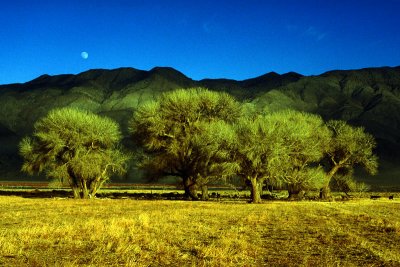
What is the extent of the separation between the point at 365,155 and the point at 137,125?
90.9 ft

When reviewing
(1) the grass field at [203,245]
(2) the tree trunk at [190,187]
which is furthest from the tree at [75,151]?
(1) the grass field at [203,245]

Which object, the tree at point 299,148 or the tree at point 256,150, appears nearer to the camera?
the tree at point 256,150

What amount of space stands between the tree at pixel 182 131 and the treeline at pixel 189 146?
0.10 metres

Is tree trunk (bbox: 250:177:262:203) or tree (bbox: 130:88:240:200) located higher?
tree (bbox: 130:88:240:200)

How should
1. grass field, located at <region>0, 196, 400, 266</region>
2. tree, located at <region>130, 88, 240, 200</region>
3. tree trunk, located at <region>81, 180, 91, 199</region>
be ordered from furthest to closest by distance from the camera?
tree trunk, located at <region>81, 180, 91, 199</region> → tree, located at <region>130, 88, 240, 200</region> → grass field, located at <region>0, 196, 400, 266</region>

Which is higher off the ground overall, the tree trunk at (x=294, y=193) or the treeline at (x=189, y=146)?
the treeline at (x=189, y=146)

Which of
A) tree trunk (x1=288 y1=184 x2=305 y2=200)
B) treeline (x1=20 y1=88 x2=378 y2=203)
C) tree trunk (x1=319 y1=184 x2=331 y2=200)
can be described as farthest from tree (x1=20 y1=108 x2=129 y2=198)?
tree trunk (x1=319 y1=184 x2=331 y2=200)

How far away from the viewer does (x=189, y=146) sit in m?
53.3

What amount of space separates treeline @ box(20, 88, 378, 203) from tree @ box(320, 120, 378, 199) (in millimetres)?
117

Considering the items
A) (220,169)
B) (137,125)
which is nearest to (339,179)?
(220,169)

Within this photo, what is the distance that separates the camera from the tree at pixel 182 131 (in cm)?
5272

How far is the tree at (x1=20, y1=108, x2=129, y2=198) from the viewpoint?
53.9 meters

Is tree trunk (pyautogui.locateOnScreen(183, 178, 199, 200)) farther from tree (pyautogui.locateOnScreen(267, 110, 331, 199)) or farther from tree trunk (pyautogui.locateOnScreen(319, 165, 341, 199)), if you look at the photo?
tree trunk (pyautogui.locateOnScreen(319, 165, 341, 199))

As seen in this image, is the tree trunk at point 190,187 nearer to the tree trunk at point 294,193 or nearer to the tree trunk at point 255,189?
the tree trunk at point 255,189
